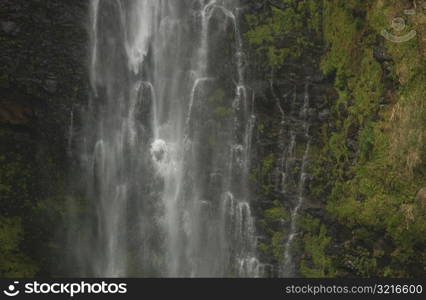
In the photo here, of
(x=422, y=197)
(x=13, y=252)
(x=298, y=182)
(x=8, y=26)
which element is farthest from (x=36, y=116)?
→ (x=422, y=197)

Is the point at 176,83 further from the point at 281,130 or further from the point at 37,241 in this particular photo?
the point at 37,241

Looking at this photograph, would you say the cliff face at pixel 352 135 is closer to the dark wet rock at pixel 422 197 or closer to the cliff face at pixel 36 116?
the dark wet rock at pixel 422 197

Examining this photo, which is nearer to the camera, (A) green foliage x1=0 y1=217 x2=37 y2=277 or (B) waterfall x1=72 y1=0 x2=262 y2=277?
(A) green foliage x1=0 y1=217 x2=37 y2=277

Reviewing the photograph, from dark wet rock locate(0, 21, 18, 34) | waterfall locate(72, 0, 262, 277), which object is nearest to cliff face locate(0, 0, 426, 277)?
dark wet rock locate(0, 21, 18, 34)

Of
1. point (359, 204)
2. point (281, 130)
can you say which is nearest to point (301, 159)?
point (281, 130)

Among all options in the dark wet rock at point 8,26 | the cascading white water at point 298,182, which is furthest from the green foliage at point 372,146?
the dark wet rock at point 8,26

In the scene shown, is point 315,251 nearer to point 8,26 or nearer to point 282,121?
point 282,121

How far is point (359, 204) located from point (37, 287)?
10.4 metres

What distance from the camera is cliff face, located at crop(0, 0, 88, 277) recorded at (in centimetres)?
1981

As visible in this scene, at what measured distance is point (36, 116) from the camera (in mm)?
20141

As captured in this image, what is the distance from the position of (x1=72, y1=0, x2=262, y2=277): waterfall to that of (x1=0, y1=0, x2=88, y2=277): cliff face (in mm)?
750

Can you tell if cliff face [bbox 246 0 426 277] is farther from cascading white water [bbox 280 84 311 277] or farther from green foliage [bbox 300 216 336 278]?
cascading white water [bbox 280 84 311 277]

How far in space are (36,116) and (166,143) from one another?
15.0 ft

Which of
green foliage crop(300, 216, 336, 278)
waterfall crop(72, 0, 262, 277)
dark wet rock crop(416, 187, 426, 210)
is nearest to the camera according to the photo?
dark wet rock crop(416, 187, 426, 210)
